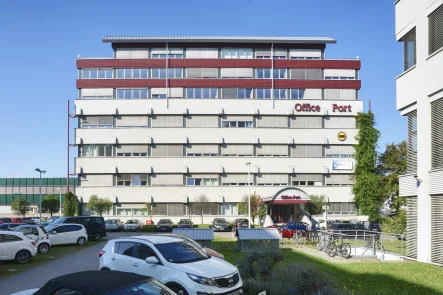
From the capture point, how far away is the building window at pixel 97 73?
204 feet

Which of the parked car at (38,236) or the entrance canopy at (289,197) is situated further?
the entrance canopy at (289,197)

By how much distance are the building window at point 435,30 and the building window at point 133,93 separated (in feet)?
153

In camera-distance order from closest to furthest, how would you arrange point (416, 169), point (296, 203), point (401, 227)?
1. point (416, 169)
2. point (401, 227)
3. point (296, 203)

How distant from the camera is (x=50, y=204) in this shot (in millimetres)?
87000

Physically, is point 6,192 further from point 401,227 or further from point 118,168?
point 401,227

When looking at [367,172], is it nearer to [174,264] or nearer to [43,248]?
[43,248]

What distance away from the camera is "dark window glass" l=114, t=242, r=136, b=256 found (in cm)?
1237

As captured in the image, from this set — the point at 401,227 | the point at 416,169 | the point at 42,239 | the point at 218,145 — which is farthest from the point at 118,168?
the point at 416,169

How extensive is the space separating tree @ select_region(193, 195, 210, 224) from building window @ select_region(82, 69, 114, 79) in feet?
69.5

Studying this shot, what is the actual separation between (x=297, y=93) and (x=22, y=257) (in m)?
48.5

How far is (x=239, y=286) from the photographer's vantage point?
11.0 m

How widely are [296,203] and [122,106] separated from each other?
26.9 metres

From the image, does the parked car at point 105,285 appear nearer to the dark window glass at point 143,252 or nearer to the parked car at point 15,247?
the dark window glass at point 143,252

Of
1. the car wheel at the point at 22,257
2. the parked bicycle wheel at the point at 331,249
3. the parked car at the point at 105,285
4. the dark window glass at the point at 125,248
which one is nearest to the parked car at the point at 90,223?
the car wheel at the point at 22,257
